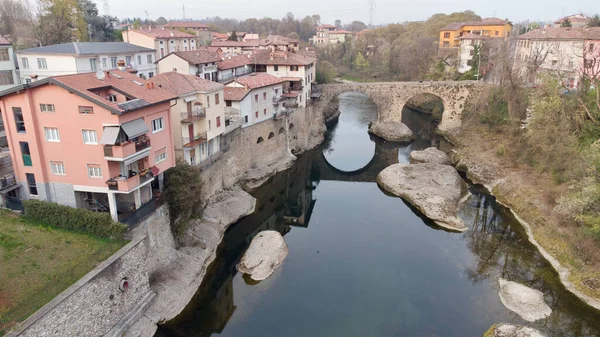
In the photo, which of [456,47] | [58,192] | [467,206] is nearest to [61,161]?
[58,192]

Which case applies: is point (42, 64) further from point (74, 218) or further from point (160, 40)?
point (160, 40)

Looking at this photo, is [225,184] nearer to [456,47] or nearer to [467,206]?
[467,206]

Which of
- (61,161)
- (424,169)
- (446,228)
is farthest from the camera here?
(424,169)

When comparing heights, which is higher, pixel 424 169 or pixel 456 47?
pixel 456 47

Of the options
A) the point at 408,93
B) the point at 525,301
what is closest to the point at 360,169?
the point at 408,93

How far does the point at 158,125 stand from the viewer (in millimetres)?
21984

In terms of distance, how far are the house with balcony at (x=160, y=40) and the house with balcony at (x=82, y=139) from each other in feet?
105

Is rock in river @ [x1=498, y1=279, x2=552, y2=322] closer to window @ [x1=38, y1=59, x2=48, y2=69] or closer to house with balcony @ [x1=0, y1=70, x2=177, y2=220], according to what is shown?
house with balcony @ [x1=0, y1=70, x2=177, y2=220]

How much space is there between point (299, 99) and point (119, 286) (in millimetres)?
32111

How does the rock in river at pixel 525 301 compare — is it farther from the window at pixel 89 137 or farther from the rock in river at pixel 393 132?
the rock in river at pixel 393 132

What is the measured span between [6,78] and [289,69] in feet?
83.7

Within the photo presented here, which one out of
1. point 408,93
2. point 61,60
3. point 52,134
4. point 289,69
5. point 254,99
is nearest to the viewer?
point 52,134

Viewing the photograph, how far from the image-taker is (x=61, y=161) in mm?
19797

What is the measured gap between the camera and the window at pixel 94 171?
19.4 meters
